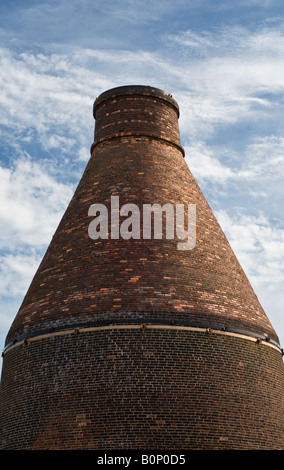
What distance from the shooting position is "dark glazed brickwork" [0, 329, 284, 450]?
11.0 meters

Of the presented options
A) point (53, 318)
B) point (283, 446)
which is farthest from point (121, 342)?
point (283, 446)

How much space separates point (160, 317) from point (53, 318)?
2429mm

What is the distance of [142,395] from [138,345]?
1.02 metres

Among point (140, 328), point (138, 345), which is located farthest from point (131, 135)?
point (138, 345)

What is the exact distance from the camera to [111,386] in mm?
11305

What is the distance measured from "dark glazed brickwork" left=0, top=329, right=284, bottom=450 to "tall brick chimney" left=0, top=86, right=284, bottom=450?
2 cm

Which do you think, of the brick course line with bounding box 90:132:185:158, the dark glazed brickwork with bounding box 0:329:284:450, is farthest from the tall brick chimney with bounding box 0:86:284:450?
the brick course line with bounding box 90:132:185:158

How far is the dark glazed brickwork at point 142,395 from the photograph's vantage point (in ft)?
36.0

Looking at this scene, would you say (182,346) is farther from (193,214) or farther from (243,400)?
(193,214)

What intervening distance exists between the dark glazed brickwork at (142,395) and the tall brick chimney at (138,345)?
22 mm

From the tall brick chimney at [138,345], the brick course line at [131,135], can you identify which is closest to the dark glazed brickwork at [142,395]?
the tall brick chimney at [138,345]

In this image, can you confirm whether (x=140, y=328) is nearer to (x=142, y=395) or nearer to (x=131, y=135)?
(x=142, y=395)

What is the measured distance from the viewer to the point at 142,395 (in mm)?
11172

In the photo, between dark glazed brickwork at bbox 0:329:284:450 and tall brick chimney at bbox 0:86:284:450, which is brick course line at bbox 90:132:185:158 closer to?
tall brick chimney at bbox 0:86:284:450
